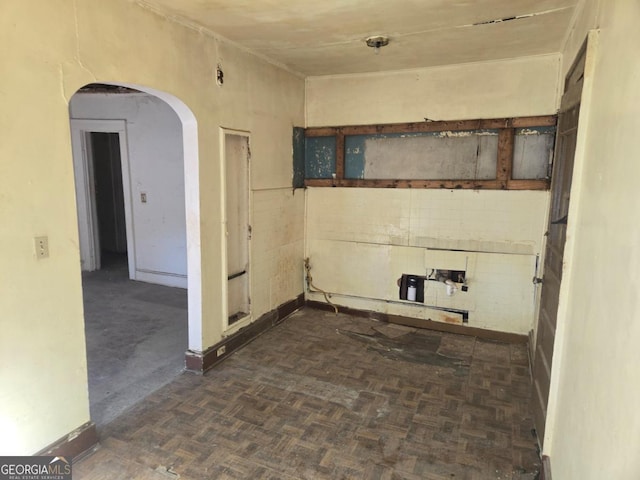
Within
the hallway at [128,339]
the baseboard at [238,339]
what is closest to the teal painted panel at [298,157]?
the baseboard at [238,339]

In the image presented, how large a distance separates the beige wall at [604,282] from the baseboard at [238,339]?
8.00ft

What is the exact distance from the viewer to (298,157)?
181 inches

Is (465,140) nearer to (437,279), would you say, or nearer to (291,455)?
(437,279)

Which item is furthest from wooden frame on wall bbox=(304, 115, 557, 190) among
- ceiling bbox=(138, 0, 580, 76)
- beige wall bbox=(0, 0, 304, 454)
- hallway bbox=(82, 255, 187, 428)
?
hallway bbox=(82, 255, 187, 428)

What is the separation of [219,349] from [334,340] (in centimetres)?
113

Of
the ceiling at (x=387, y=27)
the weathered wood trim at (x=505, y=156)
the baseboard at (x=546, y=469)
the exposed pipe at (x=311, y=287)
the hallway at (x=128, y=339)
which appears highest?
the ceiling at (x=387, y=27)

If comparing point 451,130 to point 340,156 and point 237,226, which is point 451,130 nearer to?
point 340,156

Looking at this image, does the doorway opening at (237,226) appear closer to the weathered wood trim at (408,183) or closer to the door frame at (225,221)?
the door frame at (225,221)

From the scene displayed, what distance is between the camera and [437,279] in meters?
4.25

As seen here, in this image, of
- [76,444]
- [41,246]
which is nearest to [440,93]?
[41,246]

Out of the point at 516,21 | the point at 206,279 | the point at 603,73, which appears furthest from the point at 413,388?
the point at 516,21

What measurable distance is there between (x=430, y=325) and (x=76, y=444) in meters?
3.26

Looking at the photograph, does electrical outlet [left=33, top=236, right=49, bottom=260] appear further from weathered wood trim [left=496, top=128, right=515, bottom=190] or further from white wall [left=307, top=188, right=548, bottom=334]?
weathered wood trim [left=496, top=128, right=515, bottom=190]

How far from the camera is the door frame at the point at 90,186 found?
18.8 ft
